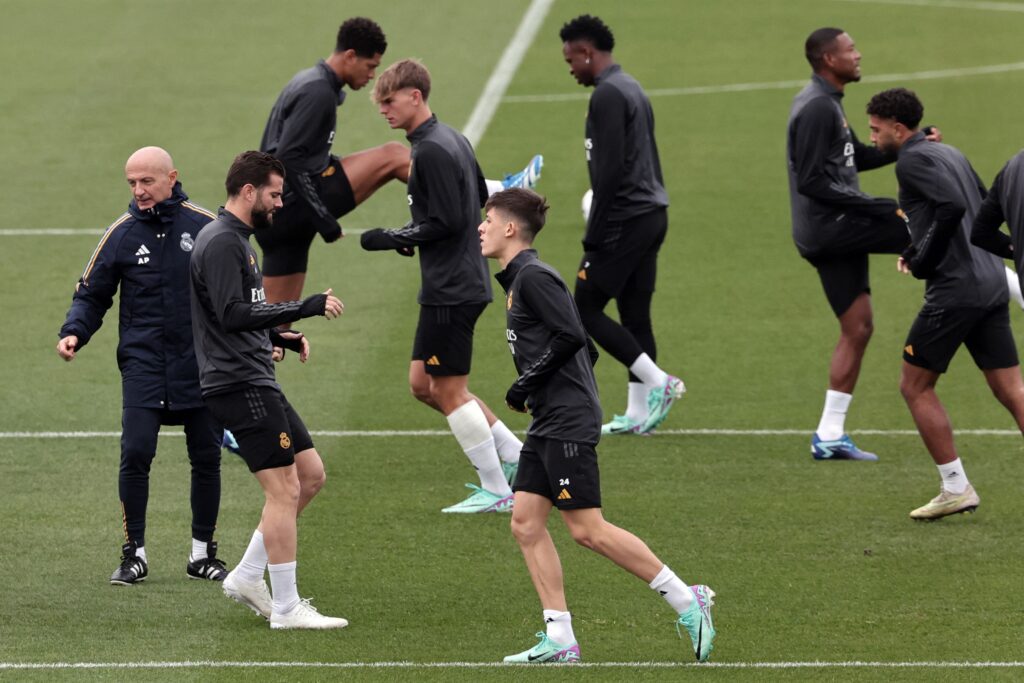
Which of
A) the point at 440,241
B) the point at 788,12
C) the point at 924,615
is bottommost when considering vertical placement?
the point at 924,615

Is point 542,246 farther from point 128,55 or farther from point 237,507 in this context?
point 128,55

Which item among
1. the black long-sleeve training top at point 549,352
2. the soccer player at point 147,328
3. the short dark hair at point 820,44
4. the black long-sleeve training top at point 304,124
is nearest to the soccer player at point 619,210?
the short dark hair at point 820,44

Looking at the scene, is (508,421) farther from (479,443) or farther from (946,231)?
(946,231)

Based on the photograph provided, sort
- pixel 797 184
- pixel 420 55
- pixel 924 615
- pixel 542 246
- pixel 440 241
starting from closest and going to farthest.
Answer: pixel 924 615, pixel 440 241, pixel 797 184, pixel 542 246, pixel 420 55

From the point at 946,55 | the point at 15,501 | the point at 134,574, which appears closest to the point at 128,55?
the point at 946,55

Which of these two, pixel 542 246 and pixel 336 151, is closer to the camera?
pixel 542 246

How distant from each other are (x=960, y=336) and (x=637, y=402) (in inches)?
109

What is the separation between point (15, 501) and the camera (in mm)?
10922

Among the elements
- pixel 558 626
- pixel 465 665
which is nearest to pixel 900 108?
pixel 558 626

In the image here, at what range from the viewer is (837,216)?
38.8 ft

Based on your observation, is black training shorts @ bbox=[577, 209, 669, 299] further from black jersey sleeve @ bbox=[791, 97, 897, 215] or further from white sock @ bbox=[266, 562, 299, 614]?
white sock @ bbox=[266, 562, 299, 614]

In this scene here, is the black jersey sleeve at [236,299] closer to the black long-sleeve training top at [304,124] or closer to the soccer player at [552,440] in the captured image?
the soccer player at [552,440]

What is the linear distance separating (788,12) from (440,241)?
18997mm

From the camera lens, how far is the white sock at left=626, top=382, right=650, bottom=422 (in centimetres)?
1252
